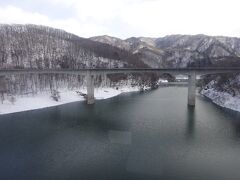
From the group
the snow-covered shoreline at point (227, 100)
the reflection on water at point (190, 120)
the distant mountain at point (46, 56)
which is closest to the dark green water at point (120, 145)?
the reflection on water at point (190, 120)

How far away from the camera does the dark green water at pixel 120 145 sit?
974 inches

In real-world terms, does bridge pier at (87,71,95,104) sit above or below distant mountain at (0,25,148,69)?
below

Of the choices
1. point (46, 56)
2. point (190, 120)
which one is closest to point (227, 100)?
point (190, 120)

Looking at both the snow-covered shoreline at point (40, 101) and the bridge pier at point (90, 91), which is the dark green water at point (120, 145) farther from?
the bridge pier at point (90, 91)

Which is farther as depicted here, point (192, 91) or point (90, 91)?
point (90, 91)

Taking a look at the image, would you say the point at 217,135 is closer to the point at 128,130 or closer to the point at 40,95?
the point at 128,130

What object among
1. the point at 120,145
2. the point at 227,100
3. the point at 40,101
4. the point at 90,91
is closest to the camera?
the point at 120,145

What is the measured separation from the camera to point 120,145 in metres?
32.8

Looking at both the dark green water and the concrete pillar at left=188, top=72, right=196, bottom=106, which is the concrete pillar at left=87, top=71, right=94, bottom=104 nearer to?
the dark green water

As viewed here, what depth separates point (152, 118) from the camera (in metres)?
48.6

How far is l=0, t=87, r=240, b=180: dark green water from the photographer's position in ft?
81.2

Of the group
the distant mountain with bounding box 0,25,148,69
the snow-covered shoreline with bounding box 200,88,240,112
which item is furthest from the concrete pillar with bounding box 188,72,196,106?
the distant mountain with bounding box 0,25,148,69

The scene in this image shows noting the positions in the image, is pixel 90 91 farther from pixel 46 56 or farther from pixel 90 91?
pixel 46 56

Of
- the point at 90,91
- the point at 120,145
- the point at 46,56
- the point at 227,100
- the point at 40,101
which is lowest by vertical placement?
the point at 120,145
